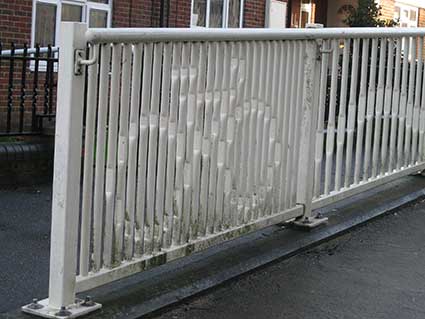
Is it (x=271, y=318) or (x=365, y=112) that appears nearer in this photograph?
(x=271, y=318)

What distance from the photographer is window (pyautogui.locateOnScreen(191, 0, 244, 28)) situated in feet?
46.0

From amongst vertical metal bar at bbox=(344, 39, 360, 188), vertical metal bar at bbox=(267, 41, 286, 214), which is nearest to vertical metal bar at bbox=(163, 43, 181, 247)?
vertical metal bar at bbox=(267, 41, 286, 214)

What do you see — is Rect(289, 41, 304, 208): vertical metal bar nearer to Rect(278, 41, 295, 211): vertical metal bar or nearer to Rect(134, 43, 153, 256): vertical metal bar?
Rect(278, 41, 295, 211): vertical metal bar

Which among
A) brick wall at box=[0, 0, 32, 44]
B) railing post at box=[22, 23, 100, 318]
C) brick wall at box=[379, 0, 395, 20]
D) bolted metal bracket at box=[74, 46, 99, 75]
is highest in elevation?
brick wall at box=[379, 0, 395, 20]

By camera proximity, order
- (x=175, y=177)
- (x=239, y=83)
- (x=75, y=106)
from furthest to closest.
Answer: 1. (x=239, y=83)
2. (x=175, y=177)
3. (x=75, y=106)

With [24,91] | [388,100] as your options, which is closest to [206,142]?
[388,100]

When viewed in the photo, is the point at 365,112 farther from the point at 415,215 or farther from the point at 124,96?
the point at 124,96

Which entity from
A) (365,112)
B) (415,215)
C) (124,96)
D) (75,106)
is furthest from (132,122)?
(415,215)

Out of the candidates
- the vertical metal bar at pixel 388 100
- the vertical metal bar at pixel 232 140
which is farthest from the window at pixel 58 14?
the vertical metal bar at pixel 232 140

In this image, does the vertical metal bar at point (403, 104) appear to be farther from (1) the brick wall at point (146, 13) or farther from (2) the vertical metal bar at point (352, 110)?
(1) the brick wall at point (146, 13)

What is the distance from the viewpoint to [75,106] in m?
3.81

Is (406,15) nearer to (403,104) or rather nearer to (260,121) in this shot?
(403,104)

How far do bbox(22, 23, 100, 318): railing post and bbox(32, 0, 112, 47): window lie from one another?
24.1 ft

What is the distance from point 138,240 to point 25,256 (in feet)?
3.59
